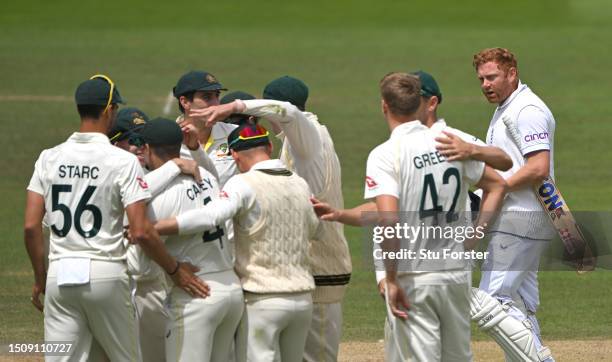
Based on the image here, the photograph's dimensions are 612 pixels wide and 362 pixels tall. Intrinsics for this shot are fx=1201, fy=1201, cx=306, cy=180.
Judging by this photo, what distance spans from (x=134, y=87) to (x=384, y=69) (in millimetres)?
6740

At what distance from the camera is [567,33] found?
3847 centimetres

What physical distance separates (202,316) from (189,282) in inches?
8.8

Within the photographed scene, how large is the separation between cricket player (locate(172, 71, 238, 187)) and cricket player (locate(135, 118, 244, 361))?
17.0 inches

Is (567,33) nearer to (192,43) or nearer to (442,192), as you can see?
(192,43)

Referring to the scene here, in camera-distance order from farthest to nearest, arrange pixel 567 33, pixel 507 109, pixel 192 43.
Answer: pixel 567 33
pixel 192 43
pixel 507 109

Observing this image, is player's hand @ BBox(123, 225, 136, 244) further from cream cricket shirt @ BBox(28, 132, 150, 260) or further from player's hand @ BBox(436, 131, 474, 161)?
player's hand @ BBox(436, 131, 474, 161)

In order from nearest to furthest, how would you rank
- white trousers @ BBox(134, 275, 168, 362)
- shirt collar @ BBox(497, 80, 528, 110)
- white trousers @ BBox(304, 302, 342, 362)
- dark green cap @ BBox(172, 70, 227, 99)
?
white trousers @ BBox(134, 275, 168, 362) → white trousers @ BBox(304, 302, 342, 362) → dark green cap @ BBox(172, 70, 227, 99) → shirt collar @ BBox(497, 80, 528, 110)

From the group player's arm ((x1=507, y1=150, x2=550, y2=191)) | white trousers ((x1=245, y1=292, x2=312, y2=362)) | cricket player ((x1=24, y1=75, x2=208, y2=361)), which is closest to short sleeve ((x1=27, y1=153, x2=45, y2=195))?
cricket player ((x1=24, y1=75, x2=208, y2=361))

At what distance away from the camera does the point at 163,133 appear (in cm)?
759

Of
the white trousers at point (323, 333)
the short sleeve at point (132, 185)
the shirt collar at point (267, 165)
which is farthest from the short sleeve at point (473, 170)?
the short sleeve at point (132, 185)

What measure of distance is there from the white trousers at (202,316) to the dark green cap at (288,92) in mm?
1663

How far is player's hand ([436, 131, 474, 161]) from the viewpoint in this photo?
7.25 meters

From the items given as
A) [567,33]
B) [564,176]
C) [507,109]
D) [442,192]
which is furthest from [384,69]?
[442,192]

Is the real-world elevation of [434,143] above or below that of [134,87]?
above
